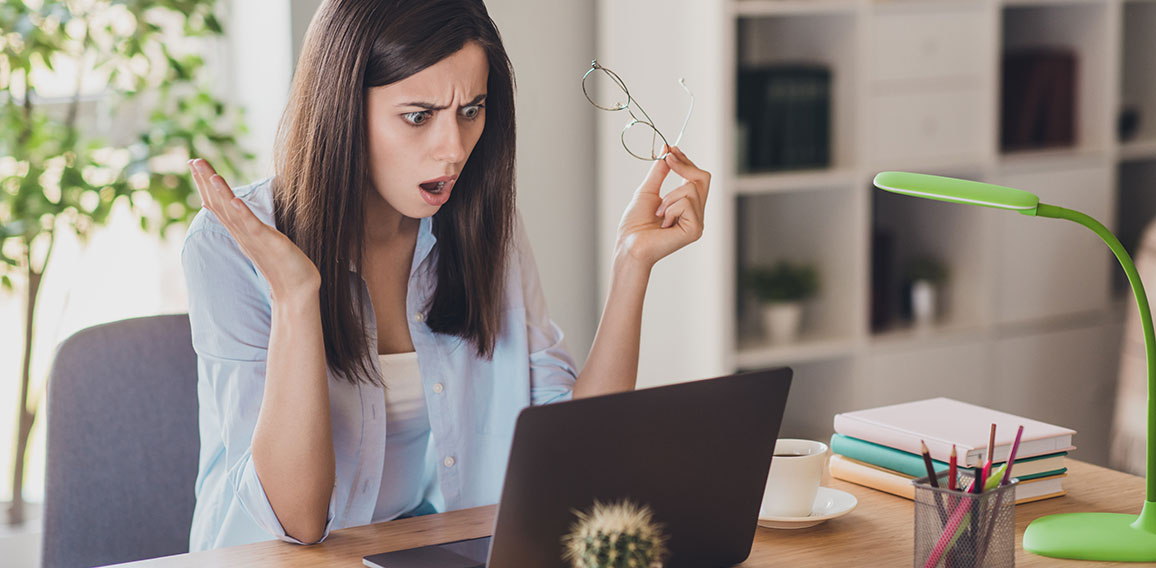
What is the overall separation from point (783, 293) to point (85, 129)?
156 centimetres

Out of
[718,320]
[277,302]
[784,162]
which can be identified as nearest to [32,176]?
[277,302]

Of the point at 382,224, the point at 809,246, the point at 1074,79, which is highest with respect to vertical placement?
the point at 1074,79

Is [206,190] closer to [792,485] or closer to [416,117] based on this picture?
[416,117]

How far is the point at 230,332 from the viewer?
1.37 meters

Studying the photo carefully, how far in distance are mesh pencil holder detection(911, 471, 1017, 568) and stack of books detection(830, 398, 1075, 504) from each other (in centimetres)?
16

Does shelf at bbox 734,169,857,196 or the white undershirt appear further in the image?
shelf at bbox 734,169,857,196

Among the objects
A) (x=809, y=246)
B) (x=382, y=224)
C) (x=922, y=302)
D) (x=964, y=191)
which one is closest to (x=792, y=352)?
(x=809, y=246)

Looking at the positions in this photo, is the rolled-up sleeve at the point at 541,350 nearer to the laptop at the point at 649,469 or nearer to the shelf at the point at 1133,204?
the laptop at the point at 649,469

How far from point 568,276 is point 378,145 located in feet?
4.70

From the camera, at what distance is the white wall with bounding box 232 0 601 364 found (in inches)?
103

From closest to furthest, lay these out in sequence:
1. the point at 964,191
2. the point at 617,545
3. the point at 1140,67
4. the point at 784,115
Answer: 1. the point at 617,545
2. the point at 964,191
3. the point at 784,115
4. the point at 1140,67

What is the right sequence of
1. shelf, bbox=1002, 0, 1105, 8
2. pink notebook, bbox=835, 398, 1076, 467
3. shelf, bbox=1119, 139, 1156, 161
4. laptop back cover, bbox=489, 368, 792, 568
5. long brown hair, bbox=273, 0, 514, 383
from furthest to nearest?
shelf, bbox=1119, 139, 1156, 161, shelf, bbox=1002, 0, 1105, 8, long brown hair, bbox=273, 0, 514, 383, pink notebook, bbox=835, 398, 1076, 467, laptop back cover, bbox=489, 368, 792, 568

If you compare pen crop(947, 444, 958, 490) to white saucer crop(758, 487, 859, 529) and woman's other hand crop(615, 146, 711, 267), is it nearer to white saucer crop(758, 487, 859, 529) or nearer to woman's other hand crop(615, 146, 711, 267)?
white saucer crop(758, 487, 859, 529)

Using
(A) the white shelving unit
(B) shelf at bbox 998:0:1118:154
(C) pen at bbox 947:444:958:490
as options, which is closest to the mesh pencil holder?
(C) pen at bbox 947:444:958:490
